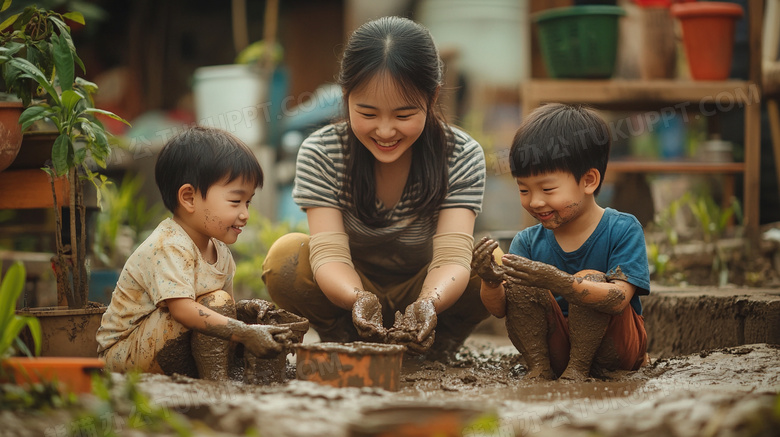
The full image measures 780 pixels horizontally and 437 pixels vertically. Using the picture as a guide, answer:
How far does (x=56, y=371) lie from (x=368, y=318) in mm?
1045

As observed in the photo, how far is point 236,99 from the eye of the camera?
636 cm

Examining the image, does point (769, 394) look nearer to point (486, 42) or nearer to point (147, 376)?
point (147, 376)

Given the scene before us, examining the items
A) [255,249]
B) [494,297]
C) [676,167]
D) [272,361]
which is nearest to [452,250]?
[494,297]

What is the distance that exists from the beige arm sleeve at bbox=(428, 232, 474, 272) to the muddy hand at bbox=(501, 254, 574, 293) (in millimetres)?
408

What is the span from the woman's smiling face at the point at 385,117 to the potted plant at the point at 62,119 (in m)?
0.86

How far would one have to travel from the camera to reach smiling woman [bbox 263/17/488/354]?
8.91 feet

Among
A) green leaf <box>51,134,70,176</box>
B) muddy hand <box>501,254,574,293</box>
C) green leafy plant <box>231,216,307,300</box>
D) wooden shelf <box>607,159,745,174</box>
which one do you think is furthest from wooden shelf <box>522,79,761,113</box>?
green leaf <box>51,134,70,176</box>

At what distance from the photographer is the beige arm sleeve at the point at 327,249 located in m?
2.89

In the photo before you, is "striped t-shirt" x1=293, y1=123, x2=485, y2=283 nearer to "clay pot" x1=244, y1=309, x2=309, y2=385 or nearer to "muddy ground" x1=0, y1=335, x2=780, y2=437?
"clay pot" x1=244, y1=309, x2=309, y2=385

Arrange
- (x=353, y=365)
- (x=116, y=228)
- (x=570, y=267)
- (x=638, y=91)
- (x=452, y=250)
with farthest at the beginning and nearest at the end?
(x=638, y=91) → (x=116, y=228) → (x=452, y=250) → (x=570, y=267) → (x=353, y=365)

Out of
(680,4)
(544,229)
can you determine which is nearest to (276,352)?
(544,229)

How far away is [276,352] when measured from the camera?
2322 millimetres

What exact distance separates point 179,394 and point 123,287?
64 centimetres

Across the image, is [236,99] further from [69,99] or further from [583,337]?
[583,337]
